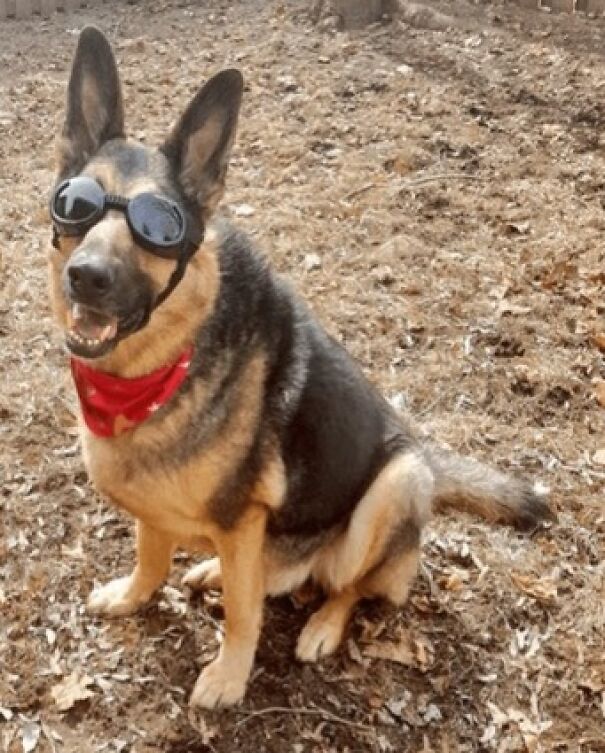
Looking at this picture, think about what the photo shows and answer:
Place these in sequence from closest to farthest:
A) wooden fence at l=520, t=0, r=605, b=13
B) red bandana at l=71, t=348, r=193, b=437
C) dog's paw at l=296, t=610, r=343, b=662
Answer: red bandana at l=71, t=348, r=193, b=437, dog's paw at l=296, t=610, r=343, b=662, wooden fence at l=520, t=0, r=605, b=13

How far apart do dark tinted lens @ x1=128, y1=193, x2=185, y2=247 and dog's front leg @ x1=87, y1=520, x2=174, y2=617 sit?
1.35 metres

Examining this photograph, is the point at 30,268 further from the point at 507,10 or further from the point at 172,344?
the point at 507,10

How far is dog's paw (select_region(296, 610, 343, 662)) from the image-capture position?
3.56m

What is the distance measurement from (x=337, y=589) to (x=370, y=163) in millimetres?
3814

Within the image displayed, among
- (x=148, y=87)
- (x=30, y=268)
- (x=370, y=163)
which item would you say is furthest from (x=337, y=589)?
(x=148, y=87)

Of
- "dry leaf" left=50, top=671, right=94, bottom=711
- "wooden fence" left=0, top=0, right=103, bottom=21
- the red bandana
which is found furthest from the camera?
"wooden fence" left=0, top=0, right=103, bottom=21

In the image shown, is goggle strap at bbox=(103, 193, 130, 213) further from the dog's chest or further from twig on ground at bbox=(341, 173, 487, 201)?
twig on ground at bbox=(341, 173, 487, 201)

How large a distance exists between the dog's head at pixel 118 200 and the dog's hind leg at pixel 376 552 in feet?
3.61

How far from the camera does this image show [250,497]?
3.06m

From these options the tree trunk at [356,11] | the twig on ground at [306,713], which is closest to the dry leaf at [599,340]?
the twig on ground at [306,713]

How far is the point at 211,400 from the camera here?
3002 mm

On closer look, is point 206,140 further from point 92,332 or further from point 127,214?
point 92,332

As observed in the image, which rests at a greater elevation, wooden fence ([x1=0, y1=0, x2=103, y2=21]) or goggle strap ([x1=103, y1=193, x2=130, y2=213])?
goggle strap ([x1=103, y1=193, x2=130, y2=213])

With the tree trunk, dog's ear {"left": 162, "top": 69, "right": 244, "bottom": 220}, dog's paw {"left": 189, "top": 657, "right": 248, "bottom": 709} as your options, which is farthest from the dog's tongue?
the tree trunk
